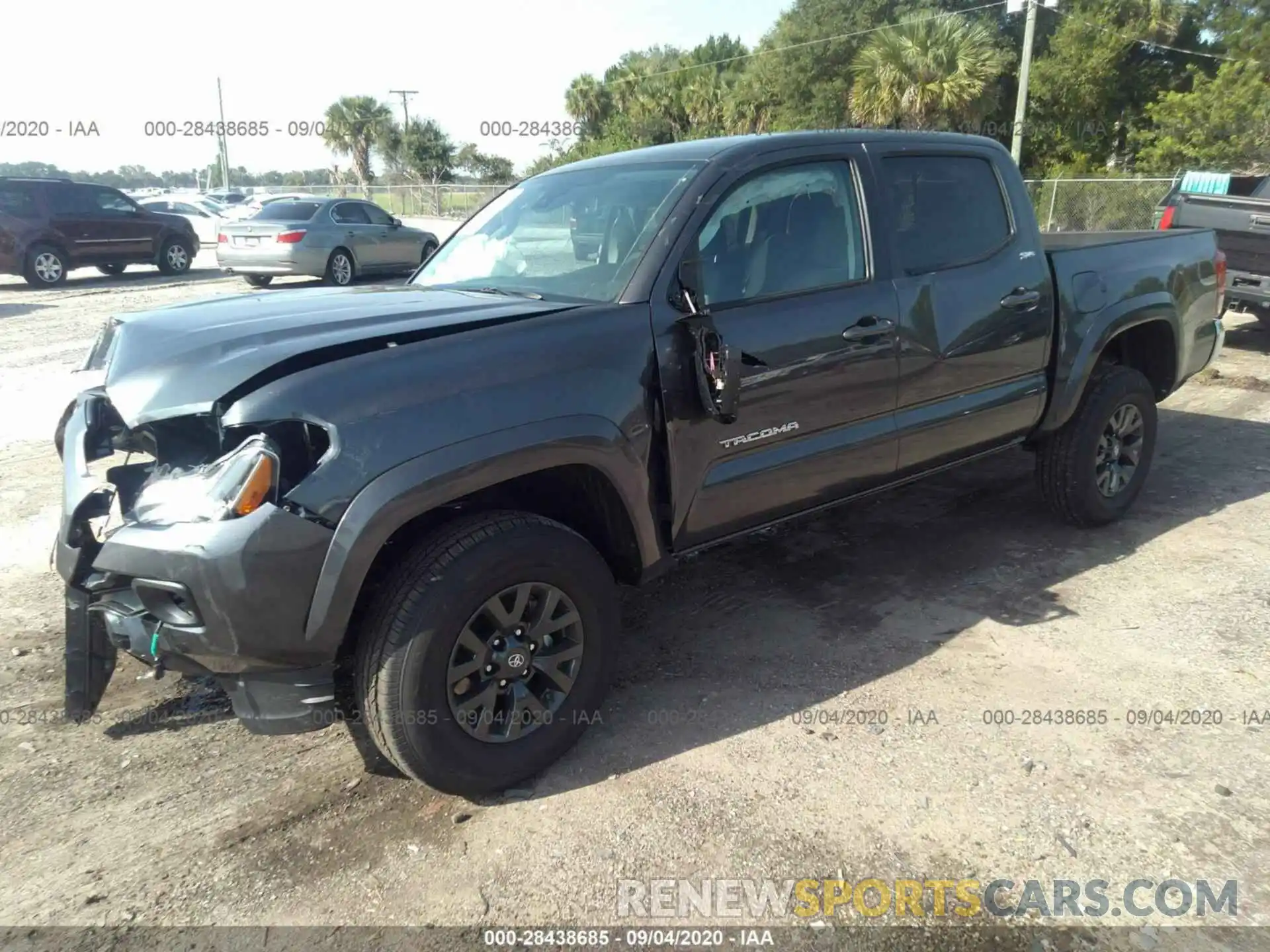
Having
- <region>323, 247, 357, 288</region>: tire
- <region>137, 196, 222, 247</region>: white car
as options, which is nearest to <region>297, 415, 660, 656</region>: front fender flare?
<region>323, 247, 357, 288</region>: tire

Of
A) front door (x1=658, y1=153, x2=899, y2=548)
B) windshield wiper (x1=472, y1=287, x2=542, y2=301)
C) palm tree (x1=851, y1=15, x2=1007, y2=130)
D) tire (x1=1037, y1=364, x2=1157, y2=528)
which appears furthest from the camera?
palm tree (x1=851, y1=15, x2=1007, y2=130)

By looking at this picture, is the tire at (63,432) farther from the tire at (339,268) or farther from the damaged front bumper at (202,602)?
the tire at (339,268)

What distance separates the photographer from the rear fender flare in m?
4.55

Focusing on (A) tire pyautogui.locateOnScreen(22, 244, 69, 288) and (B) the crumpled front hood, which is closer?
(B) the crumpled front hood

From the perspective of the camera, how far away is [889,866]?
260 centimetres

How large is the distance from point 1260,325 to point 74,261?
699 inches

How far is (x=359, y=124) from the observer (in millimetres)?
50656

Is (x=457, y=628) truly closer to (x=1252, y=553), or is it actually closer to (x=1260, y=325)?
(x=1252, y=553)

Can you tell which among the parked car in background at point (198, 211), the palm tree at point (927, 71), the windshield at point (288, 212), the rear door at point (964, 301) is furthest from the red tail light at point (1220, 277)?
the parked car in background at point (198, 211)

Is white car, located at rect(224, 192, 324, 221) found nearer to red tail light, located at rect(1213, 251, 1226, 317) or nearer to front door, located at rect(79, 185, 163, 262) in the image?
front door, located at rect(79, 185, 163, 262)

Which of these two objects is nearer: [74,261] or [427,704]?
[427,704]

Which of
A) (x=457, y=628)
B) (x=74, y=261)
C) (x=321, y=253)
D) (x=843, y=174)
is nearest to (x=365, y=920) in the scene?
(x=457, y=628)

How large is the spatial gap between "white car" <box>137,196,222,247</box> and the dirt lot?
25.7 metres

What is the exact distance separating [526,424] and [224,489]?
32.7 inches
